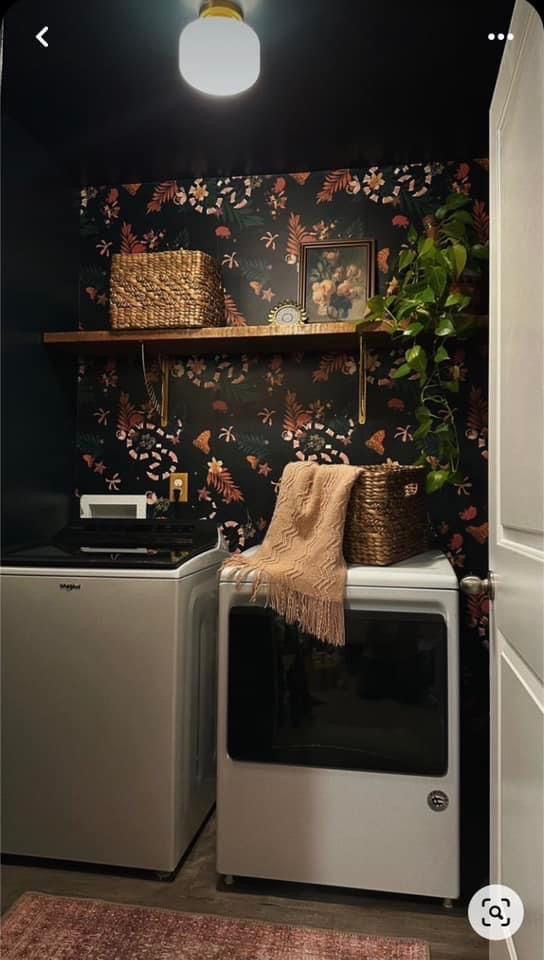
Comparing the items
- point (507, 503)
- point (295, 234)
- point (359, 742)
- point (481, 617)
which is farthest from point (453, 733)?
point (295, 234)

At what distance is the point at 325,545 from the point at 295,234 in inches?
51.3

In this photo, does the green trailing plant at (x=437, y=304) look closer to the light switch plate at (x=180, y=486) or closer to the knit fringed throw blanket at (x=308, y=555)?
the knit fringed throw blanket at (x=308, y=555)

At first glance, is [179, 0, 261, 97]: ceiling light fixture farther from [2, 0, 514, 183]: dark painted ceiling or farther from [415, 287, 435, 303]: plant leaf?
[415, 287, 435, 303]: plant leaf

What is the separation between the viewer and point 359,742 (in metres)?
1.79

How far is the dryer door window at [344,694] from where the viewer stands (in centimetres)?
177

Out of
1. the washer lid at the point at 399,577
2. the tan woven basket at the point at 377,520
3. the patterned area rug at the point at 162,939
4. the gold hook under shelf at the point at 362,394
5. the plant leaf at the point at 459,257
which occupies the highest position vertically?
the plant leaf at the point at 459,257

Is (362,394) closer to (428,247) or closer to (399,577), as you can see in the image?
(428,247)

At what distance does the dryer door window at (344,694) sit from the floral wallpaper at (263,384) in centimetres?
Result: 64

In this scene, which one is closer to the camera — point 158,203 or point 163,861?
point 163,861

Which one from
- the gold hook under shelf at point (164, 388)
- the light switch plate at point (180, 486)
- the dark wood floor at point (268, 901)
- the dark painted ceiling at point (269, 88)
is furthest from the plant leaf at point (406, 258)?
the dark wood floor at point (268, 901)

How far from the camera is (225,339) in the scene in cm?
236

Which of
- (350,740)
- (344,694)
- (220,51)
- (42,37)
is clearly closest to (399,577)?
(344,694)

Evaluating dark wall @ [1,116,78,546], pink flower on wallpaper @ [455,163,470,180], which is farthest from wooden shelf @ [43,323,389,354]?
pink flower on wallpaper @ [455,163,470,180]

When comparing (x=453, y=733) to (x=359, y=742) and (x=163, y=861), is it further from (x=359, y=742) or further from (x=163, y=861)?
(x=163, y=861)
